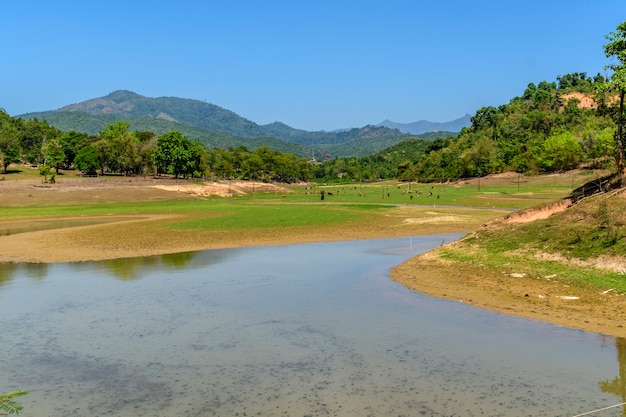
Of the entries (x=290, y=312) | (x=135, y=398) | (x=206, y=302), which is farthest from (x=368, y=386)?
(x=206, y=302)

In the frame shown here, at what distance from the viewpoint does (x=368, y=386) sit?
12.4m

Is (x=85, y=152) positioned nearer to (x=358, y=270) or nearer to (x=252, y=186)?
(x=252, y=186)

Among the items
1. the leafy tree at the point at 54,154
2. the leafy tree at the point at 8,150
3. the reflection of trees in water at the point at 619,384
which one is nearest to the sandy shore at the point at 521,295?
the reflection of trees in water at the point at 619,384

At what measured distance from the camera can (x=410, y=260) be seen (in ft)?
94.9

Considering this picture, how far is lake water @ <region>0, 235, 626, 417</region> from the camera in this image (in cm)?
1155

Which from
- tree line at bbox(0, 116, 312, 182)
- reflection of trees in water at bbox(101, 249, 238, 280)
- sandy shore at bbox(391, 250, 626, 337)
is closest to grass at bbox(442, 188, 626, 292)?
sandy shore at bbox(391, 250, 626, 337)

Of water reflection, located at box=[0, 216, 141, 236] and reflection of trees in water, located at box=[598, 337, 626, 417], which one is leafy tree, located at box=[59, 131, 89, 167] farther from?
reflection of trees in water, located at box=[598, 337, 626, 417]

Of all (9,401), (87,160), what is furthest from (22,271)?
(87,160)

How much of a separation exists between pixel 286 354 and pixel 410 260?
15.5 metres

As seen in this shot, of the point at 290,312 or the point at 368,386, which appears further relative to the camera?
the point at 290,312

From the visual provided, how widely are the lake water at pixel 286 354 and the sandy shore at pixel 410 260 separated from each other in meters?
1.34

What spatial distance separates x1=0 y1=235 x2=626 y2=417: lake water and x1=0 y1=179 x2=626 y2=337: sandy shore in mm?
1342

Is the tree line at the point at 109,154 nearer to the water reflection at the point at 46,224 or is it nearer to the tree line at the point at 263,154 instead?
the tree line at the point at 263,154

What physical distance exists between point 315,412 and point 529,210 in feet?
77.5
